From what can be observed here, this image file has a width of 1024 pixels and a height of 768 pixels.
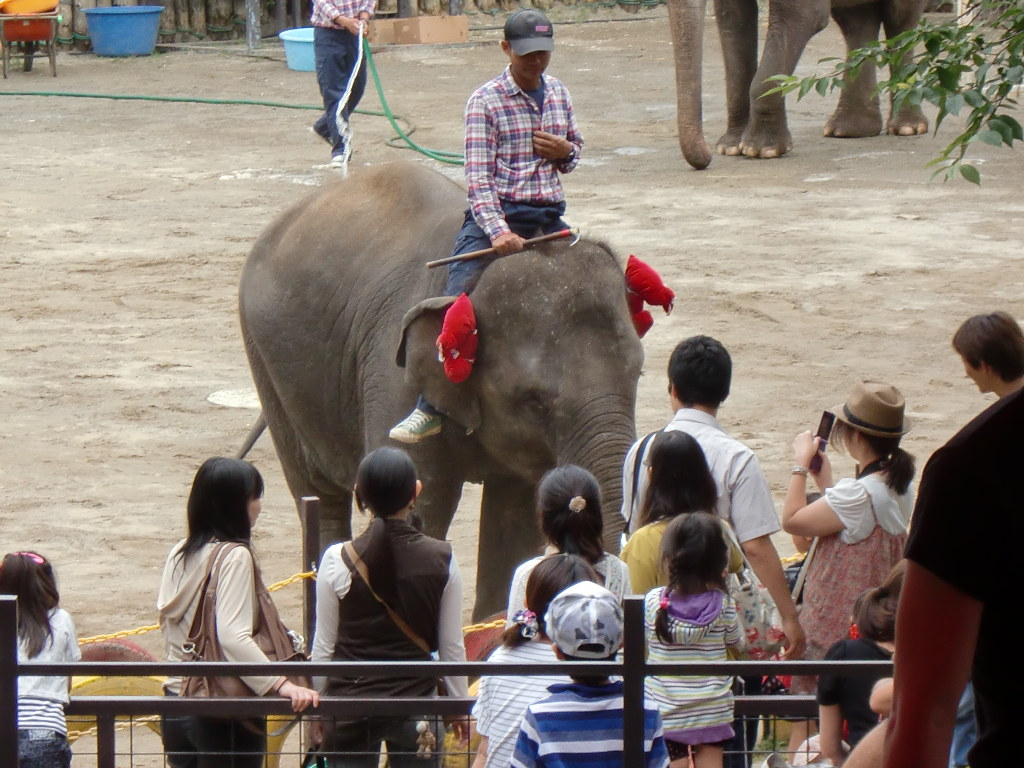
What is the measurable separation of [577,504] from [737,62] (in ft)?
41.0

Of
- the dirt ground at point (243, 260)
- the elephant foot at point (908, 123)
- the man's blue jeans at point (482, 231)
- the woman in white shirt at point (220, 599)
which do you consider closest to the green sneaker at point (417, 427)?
the man's blue jeans at point (482, 231)

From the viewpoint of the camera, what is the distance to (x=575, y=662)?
3.19m

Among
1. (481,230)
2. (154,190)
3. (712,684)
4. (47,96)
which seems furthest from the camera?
(47,96)

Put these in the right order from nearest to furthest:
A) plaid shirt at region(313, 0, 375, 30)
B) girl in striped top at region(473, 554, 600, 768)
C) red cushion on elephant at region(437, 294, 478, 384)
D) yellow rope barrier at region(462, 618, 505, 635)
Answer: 1. girl in striped top at region(473, 554, 600, 768)
2. yellow rope barrier at region(462, 618, 505, 635)
3. red cushion on elephant at region(437, 294, 478, 384)
4. plaid shirt at region(313, 0, 375, 30)

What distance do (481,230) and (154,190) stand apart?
30.5 ft

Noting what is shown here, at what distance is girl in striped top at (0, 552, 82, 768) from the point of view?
12.6 feet

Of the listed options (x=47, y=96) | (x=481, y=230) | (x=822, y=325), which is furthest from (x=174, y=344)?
(x=47, y=96)

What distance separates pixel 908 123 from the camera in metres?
16.2

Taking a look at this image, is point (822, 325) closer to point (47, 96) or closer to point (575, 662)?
point (575, 662)

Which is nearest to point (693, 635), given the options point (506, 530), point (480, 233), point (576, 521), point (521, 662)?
point (576, 521)

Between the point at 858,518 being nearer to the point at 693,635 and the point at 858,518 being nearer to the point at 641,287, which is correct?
the point at 693,635

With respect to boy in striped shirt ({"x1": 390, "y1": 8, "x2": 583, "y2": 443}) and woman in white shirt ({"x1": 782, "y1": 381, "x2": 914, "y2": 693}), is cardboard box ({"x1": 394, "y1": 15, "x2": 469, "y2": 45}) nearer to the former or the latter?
boy in striped shirt ({"x1": 390, "y1": 8, "x2": 583, "y2": 443})

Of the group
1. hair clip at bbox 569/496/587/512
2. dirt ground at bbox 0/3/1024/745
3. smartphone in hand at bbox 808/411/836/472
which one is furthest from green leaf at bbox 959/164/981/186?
dirt ground at bbox 0/3/1024/745

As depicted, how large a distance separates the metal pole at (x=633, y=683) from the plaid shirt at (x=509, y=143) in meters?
2.57
